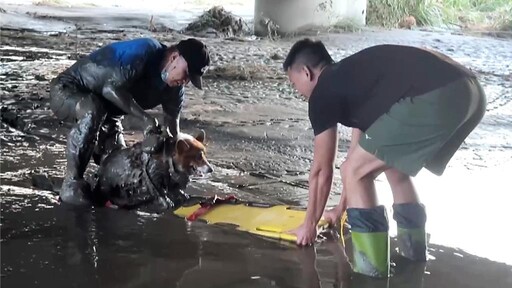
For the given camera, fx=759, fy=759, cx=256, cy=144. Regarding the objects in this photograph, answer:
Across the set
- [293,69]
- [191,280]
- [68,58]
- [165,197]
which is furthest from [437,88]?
[68,58]

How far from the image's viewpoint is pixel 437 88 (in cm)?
399

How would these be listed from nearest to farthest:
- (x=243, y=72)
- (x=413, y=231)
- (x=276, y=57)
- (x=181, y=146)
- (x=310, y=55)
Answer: (x=310, y=55) < (x=413, y=231) < (x=181, y=146) < (x=243, y=72) < (x=276, y=57)

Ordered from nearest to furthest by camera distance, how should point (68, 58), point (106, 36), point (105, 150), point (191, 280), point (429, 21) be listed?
1. point (191, 280)
2. point (105, 150)
3. point (68, 58)
4. point (106, 36)
5. point (429, 21)

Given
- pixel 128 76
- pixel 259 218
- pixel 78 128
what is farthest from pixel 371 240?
pixel 78 128

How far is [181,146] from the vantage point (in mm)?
5000

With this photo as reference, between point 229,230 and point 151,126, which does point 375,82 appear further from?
point 151,126

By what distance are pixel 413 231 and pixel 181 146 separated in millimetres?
1594

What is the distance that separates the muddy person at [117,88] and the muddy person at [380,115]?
40.5 inches

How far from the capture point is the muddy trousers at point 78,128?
5.16 meters

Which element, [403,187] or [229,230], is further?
[229,230]

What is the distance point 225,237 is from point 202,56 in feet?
3.85

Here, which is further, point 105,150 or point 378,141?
point 105,150

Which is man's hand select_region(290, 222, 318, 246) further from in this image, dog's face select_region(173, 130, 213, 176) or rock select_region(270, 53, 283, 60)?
rock select_region(270, 53, 283, 60)

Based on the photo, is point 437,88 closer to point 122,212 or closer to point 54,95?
point 122,212
